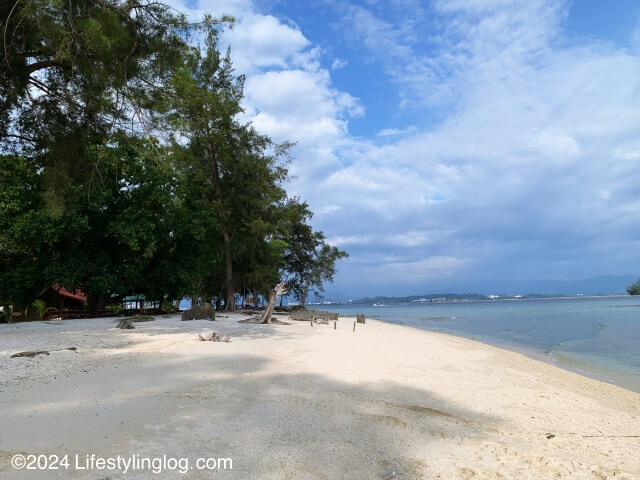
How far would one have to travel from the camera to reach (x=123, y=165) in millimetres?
17344

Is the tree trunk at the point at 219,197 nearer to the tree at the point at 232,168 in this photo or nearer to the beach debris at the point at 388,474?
the tree at the point at 232,168

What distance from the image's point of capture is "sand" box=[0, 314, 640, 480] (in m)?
3.79

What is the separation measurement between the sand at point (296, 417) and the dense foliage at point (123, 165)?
17.3ft

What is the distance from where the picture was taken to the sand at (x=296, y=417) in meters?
3.79

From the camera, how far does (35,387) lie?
18.4 feet

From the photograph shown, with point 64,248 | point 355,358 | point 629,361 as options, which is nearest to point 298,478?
point 355,358

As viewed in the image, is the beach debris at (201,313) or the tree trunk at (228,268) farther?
the tree trunk at (228,268)

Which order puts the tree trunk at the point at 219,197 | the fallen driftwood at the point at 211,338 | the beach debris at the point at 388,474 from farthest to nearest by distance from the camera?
1. the tree trunk at the point at 219,197
2. the fallen driftwood at the point at 211,338
3. the beach debris at the point at 388,474

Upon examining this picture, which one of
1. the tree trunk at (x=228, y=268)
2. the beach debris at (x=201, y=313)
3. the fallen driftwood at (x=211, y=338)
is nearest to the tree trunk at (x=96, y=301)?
the beach debris at (x=201, y=313)

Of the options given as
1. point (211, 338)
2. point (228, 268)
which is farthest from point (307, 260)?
point (211, 338)

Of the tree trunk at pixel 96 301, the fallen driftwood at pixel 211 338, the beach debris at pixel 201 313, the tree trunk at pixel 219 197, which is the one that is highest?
the tree trunk at pixel 219 197

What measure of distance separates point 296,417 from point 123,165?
16.1 metres

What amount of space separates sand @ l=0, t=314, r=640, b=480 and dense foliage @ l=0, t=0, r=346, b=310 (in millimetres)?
5278

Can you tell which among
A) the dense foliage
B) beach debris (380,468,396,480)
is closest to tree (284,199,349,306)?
the dense foliage
